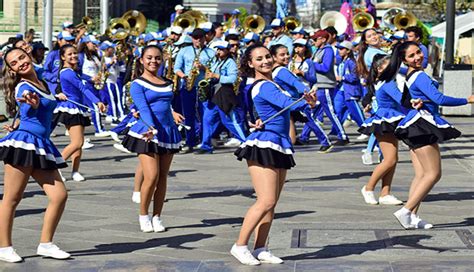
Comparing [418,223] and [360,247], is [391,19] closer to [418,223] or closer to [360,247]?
[418,223]

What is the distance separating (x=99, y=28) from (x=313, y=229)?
104 ft

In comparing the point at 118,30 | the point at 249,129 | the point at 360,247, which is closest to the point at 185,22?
the point at 118,30

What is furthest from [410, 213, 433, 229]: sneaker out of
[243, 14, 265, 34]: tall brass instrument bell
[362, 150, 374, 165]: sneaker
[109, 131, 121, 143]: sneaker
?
[243, 14, 265, 34]: tall brass instrument bell

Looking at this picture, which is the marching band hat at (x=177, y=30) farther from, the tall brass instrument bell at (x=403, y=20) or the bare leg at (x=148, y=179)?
the bare leg at (x=148, y=179)

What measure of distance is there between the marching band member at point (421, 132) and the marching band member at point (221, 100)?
23.4ft

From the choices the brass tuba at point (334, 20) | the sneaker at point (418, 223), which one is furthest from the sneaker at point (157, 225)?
the brass tuba at point (334, 20)

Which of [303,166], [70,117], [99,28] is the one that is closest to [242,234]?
[70,117]

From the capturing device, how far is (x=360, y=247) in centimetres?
1016

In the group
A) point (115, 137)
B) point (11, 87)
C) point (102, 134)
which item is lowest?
point (102, 134)

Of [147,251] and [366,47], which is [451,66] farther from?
[147,251]

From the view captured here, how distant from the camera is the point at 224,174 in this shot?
15711 millimetres

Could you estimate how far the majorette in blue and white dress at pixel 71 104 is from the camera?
1480cm

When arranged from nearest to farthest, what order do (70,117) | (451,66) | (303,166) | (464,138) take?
(70,117)
(303,166)
(464,138)
(451,66)

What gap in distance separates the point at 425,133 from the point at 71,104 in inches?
A: 207
